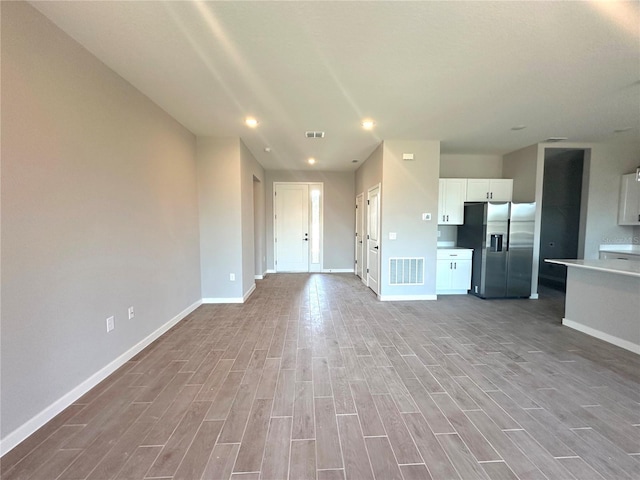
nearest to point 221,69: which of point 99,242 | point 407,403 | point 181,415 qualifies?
point 99,242

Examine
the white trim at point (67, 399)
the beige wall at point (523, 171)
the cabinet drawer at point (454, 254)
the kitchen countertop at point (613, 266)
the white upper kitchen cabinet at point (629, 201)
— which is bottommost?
the white trim at point (67, 399)

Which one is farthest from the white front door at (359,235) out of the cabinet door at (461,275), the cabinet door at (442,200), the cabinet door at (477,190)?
the cabinet door at (477,190)

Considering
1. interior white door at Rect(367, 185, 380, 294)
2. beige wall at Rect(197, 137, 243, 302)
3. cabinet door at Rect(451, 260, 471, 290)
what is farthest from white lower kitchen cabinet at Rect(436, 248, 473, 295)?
beige wall at Rect(197, 137, 243, 302)

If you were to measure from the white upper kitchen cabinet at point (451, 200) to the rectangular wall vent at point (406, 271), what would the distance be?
1057mm

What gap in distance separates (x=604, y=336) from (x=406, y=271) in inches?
95.6

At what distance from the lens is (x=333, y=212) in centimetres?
703

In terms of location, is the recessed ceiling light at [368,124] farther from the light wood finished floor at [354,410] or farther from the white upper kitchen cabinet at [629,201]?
the white upper kitchen cabinet at [629,201]

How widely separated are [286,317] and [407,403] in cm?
213

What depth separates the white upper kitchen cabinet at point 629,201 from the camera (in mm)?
4387

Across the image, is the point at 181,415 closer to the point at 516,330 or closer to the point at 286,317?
the point at 286,317

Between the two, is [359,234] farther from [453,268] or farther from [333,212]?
[453,268]

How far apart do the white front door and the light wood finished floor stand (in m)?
3.08

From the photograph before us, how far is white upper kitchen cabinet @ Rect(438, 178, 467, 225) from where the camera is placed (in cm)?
486

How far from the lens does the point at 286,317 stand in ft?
12.2
